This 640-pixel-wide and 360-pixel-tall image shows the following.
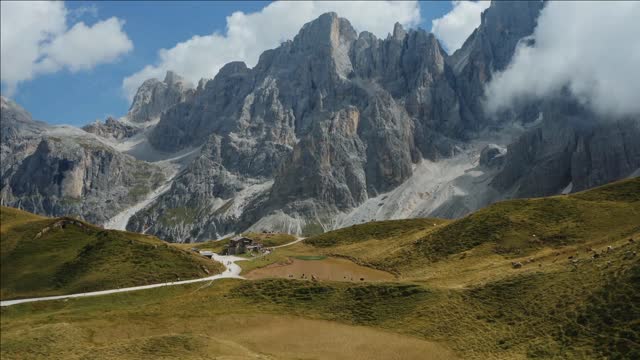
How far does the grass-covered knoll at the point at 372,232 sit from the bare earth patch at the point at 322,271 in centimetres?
2830

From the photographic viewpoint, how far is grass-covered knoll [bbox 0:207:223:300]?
10156cm

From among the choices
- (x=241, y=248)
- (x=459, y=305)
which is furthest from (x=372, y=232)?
(x=459, y=305)

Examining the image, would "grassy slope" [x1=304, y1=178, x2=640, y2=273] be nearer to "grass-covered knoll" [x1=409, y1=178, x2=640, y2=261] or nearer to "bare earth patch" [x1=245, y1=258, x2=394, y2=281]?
"grass-covered knoll" [x1=409, y1=178, x2=640, y2=261]

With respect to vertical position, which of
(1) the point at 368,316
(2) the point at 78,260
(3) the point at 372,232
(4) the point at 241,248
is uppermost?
(2) the point at 78,260

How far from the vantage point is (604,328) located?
5766 centimetres

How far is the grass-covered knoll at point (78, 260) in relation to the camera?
101562 millimetres

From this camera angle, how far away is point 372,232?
526 ft

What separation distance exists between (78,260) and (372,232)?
3110 inches

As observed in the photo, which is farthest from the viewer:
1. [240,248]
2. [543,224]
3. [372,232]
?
[240,248]

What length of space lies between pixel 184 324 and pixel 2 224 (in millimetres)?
67397

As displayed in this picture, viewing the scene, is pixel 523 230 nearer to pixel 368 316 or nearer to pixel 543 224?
pixel 543 224

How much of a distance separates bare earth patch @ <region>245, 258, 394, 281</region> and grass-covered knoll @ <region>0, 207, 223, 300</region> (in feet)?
36.1

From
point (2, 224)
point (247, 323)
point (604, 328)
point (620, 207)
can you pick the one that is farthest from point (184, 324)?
point (620, 207)

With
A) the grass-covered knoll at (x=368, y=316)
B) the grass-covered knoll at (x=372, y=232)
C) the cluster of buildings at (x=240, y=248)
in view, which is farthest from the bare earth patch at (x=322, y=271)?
the cluster of buildings at (x=240, y=248)
